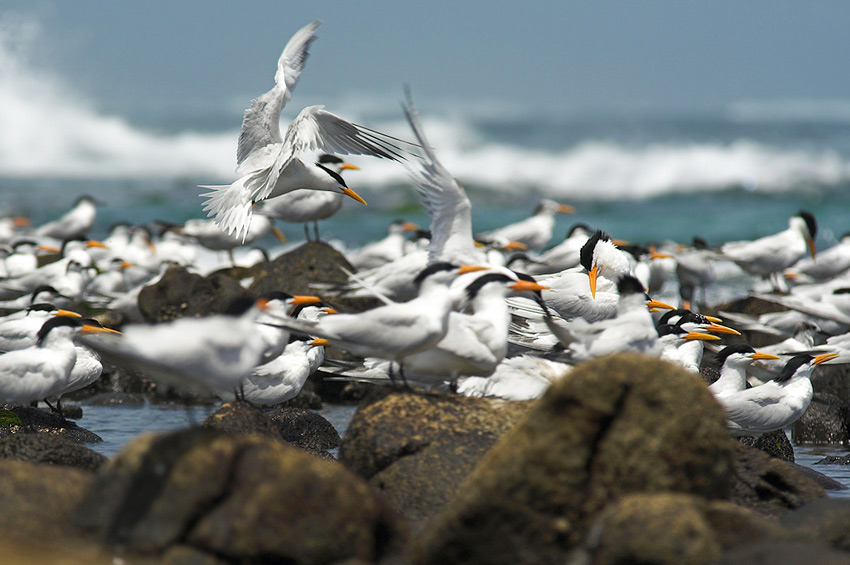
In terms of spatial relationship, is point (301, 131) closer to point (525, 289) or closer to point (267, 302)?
point (267, 302)

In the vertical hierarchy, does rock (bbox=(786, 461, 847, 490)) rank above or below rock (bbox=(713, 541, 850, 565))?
below

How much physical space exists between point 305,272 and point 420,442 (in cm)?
518

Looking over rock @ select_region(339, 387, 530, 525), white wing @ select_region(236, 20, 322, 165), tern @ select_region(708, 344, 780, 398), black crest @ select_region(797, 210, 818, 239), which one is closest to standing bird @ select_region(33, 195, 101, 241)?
white wing @ select_region(236, 20, 322, 165)

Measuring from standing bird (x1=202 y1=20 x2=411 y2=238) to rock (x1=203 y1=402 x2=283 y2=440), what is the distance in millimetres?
2073

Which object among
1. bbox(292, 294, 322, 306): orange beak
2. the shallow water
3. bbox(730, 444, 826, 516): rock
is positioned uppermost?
bbox(292, 294, 322, 306): orange beak

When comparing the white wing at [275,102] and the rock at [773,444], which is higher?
the white wing at [275,102]

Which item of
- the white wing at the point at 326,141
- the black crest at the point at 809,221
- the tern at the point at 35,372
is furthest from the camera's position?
the black crest at the point at 809,221

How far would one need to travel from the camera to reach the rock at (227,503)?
135 inches

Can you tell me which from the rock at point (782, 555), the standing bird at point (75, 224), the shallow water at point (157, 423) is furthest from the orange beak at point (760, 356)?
the standing bird at point (75, 224)

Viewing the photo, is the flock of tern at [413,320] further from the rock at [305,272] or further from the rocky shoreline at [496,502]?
the rocky shoreline at [496,502]

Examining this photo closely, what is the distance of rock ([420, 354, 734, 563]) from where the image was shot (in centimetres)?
366

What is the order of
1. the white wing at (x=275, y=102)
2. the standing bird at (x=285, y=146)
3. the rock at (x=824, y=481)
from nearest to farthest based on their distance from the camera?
1. the rock at (x=824, y=481)
2. the standing bird at (x=285, y=146)
3. the white wing at (x=275, y=102)

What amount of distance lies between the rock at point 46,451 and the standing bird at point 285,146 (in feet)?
8.98

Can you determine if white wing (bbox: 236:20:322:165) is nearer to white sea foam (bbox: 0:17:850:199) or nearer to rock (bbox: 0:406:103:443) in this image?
rock (bbox: 0:406:103:443)
